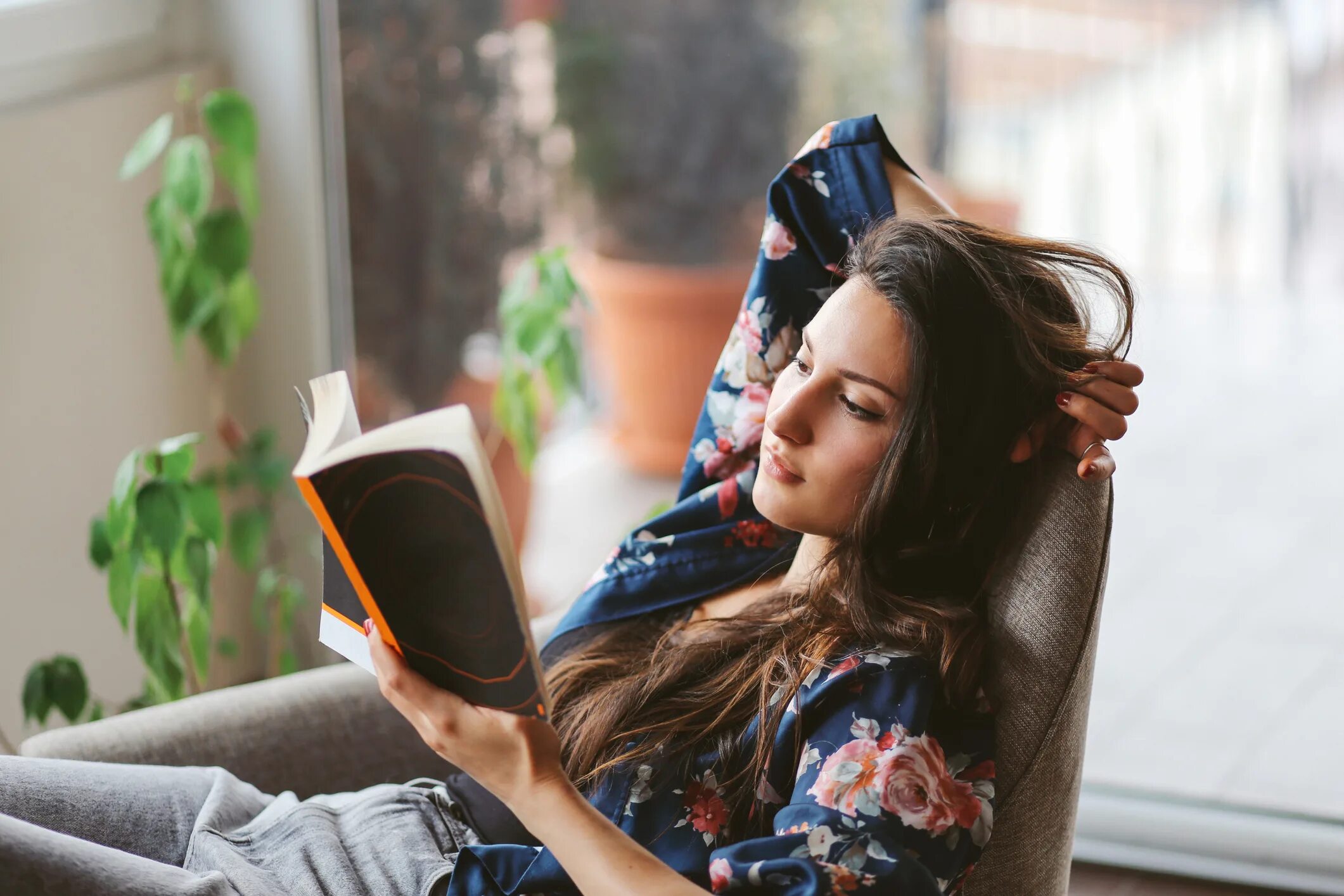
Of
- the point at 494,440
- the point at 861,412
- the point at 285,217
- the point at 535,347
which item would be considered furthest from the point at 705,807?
the point at 494,440

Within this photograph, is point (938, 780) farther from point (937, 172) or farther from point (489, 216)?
point (937, 172)

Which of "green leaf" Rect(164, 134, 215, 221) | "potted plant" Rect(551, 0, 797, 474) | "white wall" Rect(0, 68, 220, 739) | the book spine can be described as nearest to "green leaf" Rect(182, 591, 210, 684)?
"white wall" Rect(0, 68, 220, 739)

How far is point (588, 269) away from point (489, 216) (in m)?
0.57

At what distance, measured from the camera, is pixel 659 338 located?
10.7ft

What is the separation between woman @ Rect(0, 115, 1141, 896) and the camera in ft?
3.11

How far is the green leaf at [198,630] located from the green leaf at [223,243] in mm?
454

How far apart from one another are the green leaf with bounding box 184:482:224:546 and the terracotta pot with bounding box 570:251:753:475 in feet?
4.94

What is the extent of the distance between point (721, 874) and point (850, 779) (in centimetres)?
11

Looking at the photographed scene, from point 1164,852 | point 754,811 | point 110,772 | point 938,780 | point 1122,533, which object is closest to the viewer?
point 938,780

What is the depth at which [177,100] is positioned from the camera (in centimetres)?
202

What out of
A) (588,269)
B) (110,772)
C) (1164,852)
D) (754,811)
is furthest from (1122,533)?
(110,772)

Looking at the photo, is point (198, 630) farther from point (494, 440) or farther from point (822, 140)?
point (822, 140)

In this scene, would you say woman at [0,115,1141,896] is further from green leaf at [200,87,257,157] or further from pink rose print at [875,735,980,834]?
green leaf at [200,87,257,157]

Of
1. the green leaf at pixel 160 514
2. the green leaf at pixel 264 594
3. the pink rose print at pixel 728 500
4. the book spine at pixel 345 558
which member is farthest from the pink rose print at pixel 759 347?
the green leaf at pixel 264 594
